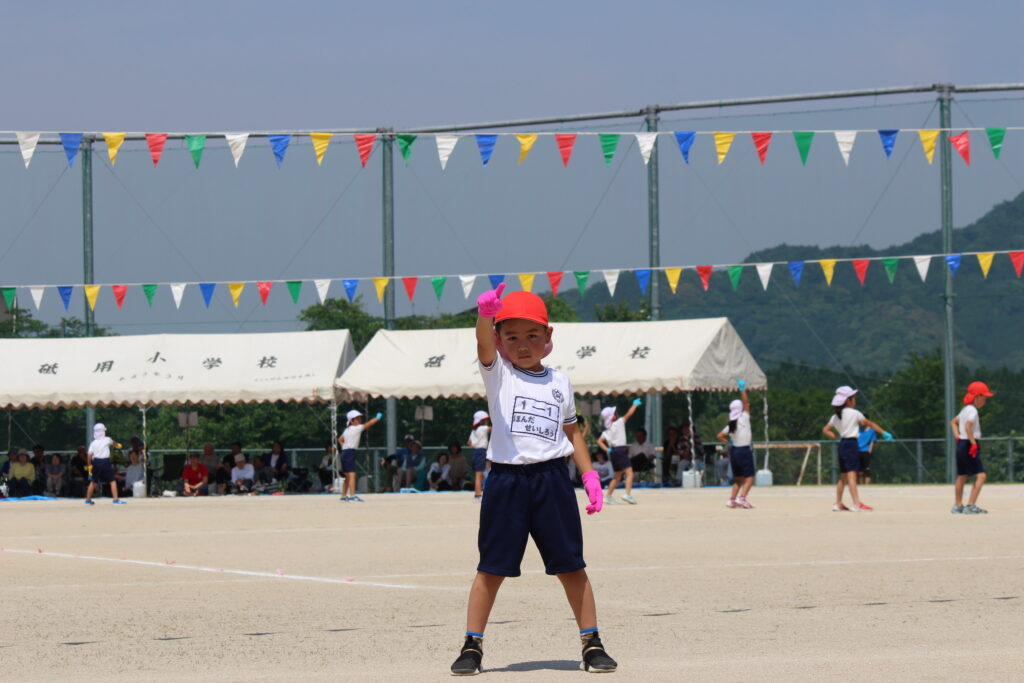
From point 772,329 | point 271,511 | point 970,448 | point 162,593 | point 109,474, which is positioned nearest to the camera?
point 162,593

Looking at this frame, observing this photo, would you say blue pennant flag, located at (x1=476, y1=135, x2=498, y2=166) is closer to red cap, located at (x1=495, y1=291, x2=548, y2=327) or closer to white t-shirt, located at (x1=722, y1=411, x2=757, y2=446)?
white t-shirt, located at (x1=722, y1=411, x2=757, y2=446)

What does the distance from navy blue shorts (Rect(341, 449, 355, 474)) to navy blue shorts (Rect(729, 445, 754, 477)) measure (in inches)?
295

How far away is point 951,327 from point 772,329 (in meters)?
79.8

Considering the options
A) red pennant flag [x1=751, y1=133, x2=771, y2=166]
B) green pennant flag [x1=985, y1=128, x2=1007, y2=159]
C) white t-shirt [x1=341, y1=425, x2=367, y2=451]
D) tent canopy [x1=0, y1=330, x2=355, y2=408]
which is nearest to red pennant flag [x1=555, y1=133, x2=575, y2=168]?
red pennant flag [x1=751, y1=133, x2=771, y2=166]

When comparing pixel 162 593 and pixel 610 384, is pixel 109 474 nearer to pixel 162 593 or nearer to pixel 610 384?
pixel 610 384

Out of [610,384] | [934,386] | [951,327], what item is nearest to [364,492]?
[610,384]

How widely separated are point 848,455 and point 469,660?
1572cm

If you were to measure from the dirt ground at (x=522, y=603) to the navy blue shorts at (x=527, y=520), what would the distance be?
1.59 feet

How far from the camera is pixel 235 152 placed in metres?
26.2

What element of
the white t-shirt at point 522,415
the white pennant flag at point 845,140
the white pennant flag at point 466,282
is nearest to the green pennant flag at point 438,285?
the white pennant flag at point 466,282

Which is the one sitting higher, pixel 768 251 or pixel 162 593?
pixel 768 251

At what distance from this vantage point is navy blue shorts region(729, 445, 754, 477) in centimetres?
2334

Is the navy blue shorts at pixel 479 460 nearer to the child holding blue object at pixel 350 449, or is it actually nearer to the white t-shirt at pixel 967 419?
the child holding blue object at pixel 350 449

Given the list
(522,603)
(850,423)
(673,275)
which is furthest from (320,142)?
(522,603)
